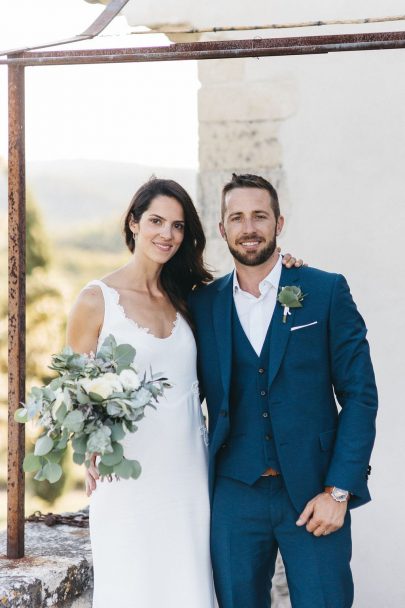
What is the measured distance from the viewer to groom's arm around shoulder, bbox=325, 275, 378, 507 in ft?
8.62

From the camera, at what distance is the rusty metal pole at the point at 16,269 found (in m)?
2.83

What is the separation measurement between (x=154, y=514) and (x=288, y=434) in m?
0.52

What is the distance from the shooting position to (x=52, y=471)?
7.54 feet

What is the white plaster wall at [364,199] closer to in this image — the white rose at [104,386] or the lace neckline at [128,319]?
the lace neckline at [128,319]

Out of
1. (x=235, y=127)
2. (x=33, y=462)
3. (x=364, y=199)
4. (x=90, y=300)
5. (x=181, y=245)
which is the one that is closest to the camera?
(x=33, y=462)

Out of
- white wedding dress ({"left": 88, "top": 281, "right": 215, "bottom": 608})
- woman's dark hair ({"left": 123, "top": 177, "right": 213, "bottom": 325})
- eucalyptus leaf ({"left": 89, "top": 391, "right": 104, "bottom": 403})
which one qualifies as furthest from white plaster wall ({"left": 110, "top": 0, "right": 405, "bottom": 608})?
eucalyptus leaf ({"left": 89, "top": 391, "right": 104, "bottom": 403})

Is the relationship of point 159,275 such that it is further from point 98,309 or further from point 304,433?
point 304,433

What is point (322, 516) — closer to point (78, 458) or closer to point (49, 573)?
point (78, 458)

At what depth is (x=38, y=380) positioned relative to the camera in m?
8.41

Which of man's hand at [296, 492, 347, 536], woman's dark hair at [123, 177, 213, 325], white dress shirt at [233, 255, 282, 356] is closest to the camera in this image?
man's hand at [296, 492, 347, 536]

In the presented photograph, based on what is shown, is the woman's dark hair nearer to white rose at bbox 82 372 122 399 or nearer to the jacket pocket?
the jacket pocket

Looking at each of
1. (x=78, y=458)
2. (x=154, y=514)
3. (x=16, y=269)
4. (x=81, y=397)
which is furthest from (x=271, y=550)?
(x=16, y=269)

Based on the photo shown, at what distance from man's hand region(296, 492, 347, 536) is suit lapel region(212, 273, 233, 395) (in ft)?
1.43

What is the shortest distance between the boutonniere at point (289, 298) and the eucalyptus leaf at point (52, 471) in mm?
847
